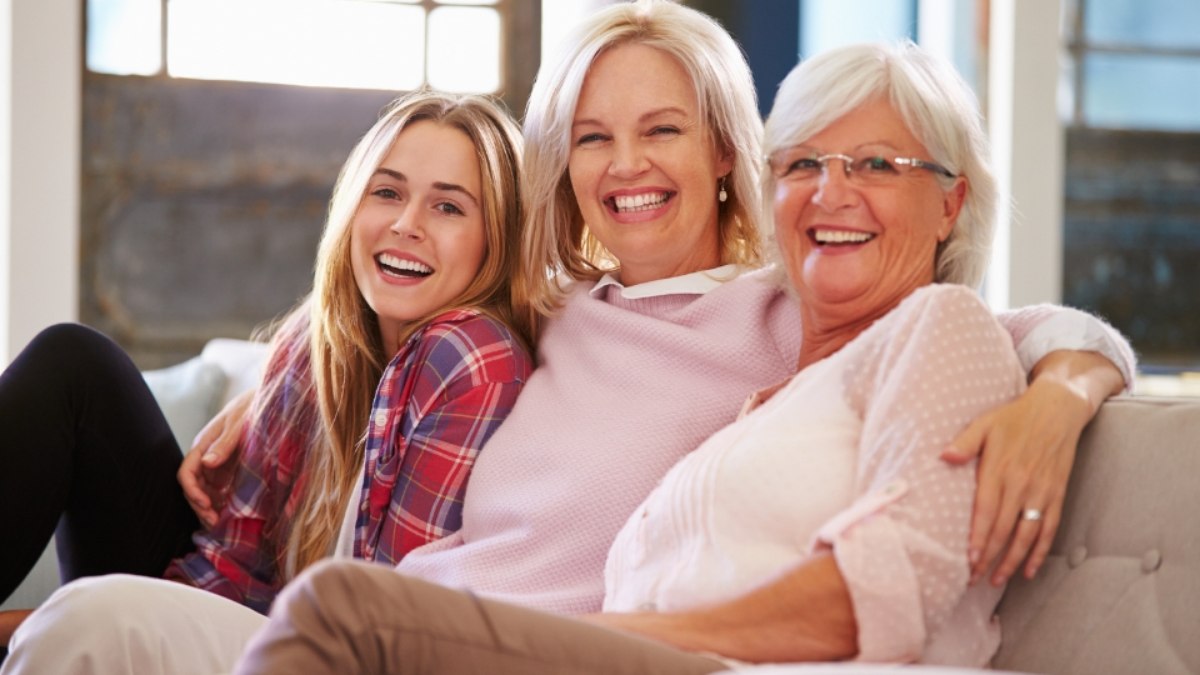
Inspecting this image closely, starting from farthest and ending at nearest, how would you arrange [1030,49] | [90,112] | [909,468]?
[1030,49] < [90,112] < [909,468]

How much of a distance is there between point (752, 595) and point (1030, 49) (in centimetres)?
323

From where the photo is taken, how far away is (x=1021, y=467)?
51.4 inches

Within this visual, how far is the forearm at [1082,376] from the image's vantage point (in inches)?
55.2

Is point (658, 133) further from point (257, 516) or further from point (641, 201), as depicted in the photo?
point (257, 516)

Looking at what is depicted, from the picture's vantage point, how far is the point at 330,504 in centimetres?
204

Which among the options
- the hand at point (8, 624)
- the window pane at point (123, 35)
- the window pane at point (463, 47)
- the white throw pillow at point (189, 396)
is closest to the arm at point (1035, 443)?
the hand at point (8, 624)

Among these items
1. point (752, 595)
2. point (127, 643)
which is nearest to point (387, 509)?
point (127, 643)

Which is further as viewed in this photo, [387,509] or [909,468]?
[387,509]

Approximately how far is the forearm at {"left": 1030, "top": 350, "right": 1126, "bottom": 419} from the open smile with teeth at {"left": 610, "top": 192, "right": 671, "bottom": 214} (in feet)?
2.17

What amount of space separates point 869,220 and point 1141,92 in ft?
11.2

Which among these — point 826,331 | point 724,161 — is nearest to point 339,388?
point 724,161

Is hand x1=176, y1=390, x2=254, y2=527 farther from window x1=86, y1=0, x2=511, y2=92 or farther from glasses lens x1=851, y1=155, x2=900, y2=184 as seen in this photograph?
window x1=86, y1=0, x2=511, y2=92

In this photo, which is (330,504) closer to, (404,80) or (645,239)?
(645,239)

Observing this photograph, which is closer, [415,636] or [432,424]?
[415,636]
